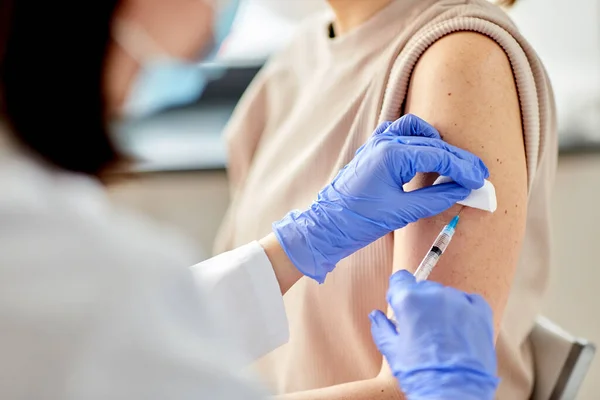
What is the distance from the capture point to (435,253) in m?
0.87

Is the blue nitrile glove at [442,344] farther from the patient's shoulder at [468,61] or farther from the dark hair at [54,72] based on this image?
the dark hair at [54,72]

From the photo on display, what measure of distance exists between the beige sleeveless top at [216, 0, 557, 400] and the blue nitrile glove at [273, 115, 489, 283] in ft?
0.30

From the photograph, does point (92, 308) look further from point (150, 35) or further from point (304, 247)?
point (304, 247)

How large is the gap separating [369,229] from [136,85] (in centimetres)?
36

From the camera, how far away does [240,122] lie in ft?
4.97

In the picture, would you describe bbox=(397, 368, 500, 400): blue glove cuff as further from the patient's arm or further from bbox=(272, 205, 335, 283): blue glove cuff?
bbox=(272, 205, 335, 283): blue glove cuff

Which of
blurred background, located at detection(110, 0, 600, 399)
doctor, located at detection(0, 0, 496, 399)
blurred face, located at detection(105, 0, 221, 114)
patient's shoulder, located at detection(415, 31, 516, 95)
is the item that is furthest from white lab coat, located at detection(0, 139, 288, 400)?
blurred background, located at detection(110, 0, 600, 399)

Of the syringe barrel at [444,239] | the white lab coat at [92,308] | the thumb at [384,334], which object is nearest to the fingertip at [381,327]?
the thumb at [384,334]

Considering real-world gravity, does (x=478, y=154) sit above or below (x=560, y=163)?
above

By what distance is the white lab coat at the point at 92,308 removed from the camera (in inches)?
23.0

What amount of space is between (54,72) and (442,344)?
51cm

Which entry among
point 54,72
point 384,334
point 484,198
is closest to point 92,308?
point 54,72

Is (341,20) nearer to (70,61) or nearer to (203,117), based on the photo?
(70,61)

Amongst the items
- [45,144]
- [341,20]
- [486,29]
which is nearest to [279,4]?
[341,20]
